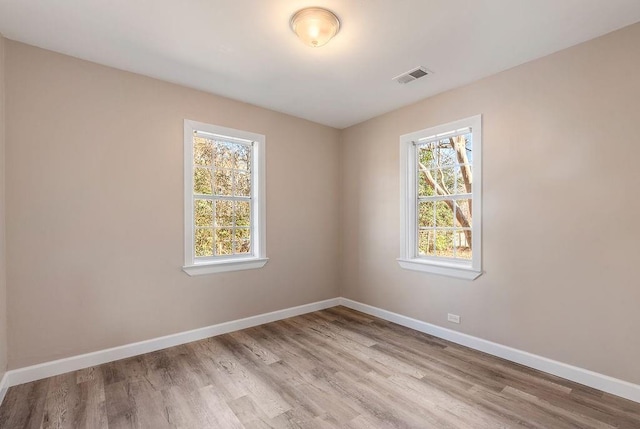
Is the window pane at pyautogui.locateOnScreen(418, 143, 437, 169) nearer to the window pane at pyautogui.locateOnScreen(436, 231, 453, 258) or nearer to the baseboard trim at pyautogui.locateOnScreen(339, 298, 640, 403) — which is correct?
the window pane at pyautogui.locateOnScreen(436, 231, 453, 258)

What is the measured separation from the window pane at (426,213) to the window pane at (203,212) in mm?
2519

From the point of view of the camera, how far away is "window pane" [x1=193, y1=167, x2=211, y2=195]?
3.40 m

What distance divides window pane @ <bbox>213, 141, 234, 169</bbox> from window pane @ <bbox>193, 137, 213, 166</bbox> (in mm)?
70

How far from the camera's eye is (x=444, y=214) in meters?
3.51

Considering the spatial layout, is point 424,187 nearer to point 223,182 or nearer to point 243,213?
point 243,213

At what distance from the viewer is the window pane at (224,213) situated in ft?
11.7

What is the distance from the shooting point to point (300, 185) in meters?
4.21

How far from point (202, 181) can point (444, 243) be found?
288 cm

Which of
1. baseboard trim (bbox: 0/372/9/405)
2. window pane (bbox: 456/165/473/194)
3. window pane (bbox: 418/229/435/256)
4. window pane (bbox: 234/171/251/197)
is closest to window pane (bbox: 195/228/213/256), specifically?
window pane (bbox: 234/171/251/197)

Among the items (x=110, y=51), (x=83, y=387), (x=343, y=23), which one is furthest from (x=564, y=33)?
(x=83, y=387)

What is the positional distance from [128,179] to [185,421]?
7.07ft

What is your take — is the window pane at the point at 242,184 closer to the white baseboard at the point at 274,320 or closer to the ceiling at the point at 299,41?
the ceiling at the point at 299,41

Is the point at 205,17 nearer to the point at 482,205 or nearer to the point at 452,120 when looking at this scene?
the point at 452,120

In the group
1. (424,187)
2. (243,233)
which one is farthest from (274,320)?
(424,187)
